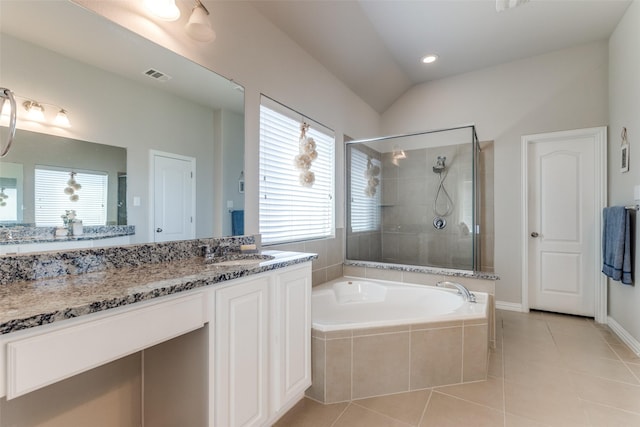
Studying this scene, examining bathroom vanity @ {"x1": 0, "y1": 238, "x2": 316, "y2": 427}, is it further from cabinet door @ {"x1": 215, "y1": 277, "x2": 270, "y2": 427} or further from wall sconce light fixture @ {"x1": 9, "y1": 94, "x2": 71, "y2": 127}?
wall sconce light fixture @ {"x1": 9, "y1": 94, "x2": 71, "y2": 127}

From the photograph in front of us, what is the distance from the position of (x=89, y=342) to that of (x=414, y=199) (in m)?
3.17

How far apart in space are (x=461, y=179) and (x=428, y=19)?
1596mm

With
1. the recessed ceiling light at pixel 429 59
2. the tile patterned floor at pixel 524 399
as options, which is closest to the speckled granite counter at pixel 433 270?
the tile patterned floor at pixel 524 399

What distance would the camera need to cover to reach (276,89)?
7.33 ft

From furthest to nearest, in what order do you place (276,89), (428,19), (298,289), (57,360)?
(428,19), (276,89), (298,289), (57,360)

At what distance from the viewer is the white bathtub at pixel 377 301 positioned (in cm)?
245

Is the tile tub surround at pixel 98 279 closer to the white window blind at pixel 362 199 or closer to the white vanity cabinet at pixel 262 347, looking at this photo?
the white vanity cabinet at pixel 262 347

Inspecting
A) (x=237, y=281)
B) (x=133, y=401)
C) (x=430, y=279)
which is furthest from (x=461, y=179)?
(x=133, y=401)

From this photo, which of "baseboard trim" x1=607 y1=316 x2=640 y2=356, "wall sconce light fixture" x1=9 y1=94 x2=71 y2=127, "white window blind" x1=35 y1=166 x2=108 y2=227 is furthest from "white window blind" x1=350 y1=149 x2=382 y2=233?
"wall sconce light fixture" x1=9 y1=94 x2=71 y2=127

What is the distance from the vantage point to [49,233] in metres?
1.09

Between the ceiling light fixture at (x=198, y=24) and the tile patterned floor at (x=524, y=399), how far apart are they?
2.12 m

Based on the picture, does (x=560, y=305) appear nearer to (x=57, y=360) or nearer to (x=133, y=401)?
(x=133, y=401)

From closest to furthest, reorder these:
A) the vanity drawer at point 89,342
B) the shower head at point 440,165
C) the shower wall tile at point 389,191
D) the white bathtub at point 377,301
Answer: the vanity drawer at point 89,342 → the white bathtub at point 377,301 → the shower head at point 440,165 → the shower wall tile at point 389,191

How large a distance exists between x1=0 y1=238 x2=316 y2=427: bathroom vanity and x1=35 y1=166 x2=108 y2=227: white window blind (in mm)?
144
